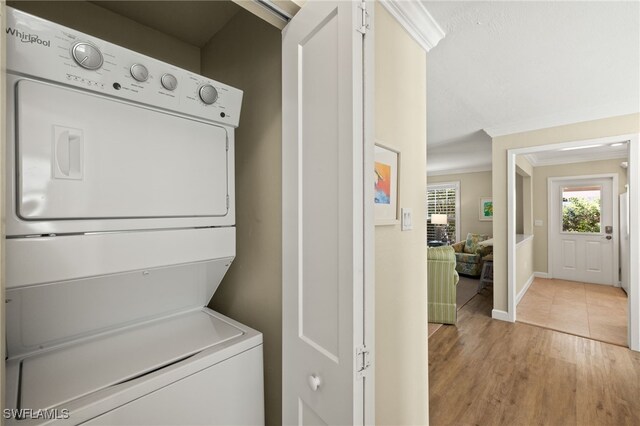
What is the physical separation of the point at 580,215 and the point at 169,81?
277 inches

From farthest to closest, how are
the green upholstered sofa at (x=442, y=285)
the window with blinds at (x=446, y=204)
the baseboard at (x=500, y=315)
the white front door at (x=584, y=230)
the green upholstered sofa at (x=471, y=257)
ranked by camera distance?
the window with blinds at (x=446, y=204), the green upholstered sofa at (x=471, y=257), the white front door at (x=584, y=230), the baseboard at (x=500, y=315), the green upholstered sofa at (x=442, y=285)

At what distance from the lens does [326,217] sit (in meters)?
0.79

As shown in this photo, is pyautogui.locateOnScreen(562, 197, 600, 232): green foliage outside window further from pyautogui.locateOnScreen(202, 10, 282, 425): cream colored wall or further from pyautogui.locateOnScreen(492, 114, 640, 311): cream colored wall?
pyautogui.locateOnScreen(202, 10, 282, 425): cream colored wall

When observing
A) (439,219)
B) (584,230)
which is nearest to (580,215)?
(584,230)

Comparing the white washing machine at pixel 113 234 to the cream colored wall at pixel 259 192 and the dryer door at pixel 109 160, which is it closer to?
the dryer door at pixel 109 160

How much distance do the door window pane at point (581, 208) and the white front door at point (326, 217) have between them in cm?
666

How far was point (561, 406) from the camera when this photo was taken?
2021mm

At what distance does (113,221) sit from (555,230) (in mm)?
7127

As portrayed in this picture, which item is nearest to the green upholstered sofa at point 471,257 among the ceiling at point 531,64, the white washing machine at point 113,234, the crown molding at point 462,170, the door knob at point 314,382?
the crown molding at point 462,170

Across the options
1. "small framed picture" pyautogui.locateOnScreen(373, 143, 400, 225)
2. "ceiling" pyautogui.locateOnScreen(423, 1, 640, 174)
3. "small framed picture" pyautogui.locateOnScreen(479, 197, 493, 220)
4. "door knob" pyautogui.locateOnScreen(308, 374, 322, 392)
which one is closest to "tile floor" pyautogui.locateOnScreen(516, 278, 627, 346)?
"small framed picture" pyautogui.locateOnScreen(479, 197, 493, 220)

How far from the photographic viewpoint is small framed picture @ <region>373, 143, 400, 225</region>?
127 centimetres

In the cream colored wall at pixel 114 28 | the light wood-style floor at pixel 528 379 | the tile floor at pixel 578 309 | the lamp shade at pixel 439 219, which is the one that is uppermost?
the cream colored wall at pixel 114 28

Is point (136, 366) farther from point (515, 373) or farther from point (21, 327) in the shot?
point (515, 373)

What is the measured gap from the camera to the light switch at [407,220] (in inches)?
56.2
